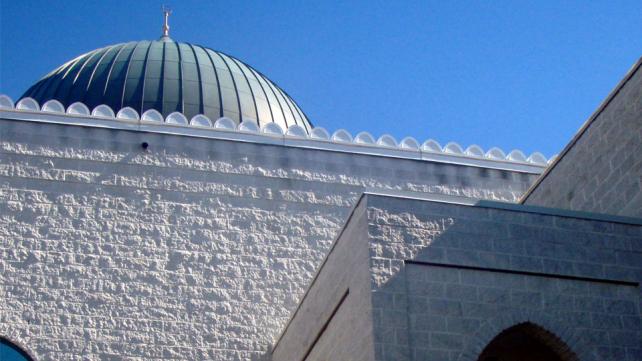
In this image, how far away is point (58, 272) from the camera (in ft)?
42.3

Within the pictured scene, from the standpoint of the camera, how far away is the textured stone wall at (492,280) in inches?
377

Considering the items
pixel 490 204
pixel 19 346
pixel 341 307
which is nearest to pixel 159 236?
pixel 19 346

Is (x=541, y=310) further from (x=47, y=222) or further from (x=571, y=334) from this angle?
(x=47, y=222)

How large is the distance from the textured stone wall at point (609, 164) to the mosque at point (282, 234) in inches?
1.0

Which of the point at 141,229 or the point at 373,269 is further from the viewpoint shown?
the point at 141,229

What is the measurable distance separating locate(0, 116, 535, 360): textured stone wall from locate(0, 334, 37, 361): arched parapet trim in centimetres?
4

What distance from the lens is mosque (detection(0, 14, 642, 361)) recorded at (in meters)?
9.93

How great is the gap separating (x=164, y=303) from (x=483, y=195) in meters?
4.56

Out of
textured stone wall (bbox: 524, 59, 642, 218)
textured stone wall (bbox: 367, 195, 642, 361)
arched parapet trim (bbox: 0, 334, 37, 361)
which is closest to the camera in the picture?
textured stone wall (bbox: 367, 195, 642, 361)

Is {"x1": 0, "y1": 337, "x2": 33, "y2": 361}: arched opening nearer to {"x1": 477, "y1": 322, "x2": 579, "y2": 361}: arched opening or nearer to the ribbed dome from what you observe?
the ribbed dome

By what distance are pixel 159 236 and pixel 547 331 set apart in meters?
5.33

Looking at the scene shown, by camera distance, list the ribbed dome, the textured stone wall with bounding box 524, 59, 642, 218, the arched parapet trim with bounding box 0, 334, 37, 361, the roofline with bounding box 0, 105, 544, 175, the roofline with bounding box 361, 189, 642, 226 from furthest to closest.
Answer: the ribbed dome
the roofline with bounding box 0, 105, 544, 175
the arched parapet trim with bounding box 0, 334, 37, 361
the textured stone wall with bounding box 524, 59, 642, 218
the roofline with bounding box 361, 189, 642, 226

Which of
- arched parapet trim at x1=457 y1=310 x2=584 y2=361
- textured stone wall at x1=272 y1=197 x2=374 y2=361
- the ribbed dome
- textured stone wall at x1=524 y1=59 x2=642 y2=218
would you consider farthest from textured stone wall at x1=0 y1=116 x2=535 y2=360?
arched parapet trim at x1=457 y1=310 x2=584 y2=361

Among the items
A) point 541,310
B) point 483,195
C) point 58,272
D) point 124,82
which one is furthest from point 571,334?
point 124,82
